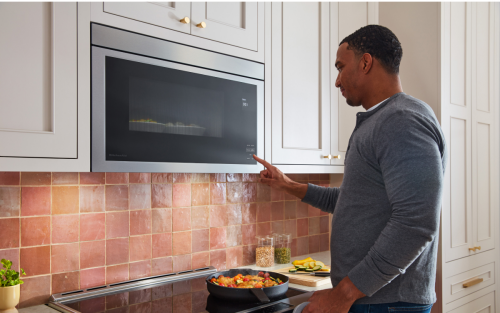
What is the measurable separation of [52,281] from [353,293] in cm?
106

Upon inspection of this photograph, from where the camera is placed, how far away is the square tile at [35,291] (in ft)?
4.59

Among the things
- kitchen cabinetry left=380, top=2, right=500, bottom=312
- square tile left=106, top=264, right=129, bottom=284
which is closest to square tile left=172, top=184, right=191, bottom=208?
square tile left=106, top=264, right=129, bottom=284

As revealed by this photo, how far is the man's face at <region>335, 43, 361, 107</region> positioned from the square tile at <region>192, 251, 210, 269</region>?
103cm

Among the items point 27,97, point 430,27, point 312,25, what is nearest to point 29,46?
point 27,97

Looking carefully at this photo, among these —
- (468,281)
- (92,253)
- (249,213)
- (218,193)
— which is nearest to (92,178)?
(92,253)

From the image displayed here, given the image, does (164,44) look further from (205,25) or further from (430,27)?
(430,27)

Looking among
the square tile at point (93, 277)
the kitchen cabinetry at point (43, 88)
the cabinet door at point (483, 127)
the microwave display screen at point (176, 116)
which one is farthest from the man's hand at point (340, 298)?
the cabinet door at point (483, 127)

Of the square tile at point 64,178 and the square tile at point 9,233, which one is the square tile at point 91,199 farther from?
the square tile at point 9,233

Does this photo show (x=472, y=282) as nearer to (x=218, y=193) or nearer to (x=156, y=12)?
(x=218, y=193)

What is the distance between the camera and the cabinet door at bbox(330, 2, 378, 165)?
78.0 inches

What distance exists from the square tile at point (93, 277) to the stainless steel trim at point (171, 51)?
0.84 metres

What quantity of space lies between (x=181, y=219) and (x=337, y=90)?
961 mm

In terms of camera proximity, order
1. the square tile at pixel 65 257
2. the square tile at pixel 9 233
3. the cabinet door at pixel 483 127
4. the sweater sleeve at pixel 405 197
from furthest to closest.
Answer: the cabinet door at pixel 483 127, the square tile at pixel 65 257, the square tile at pixel 9 233, the sweater sleeve at pixel 405 197

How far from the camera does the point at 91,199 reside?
157 cm
